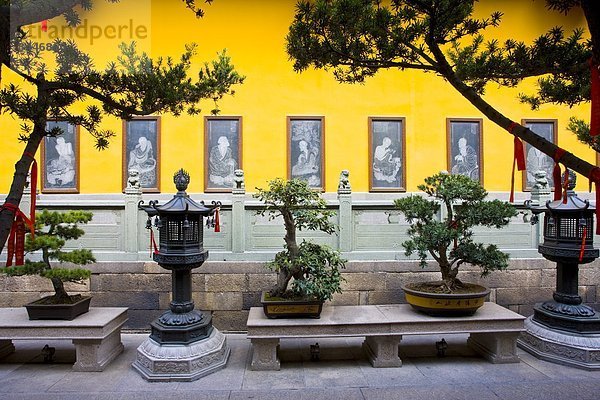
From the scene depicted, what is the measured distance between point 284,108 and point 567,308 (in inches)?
215

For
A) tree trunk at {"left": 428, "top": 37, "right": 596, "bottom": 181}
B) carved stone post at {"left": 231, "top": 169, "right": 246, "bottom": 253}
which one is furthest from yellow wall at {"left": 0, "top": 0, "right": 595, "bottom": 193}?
tree trunk at {"left": 428, "top": 37, "right": 596, "bottom": 181}

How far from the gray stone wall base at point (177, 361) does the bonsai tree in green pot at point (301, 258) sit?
831 millimetres

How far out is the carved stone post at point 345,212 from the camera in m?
5.90

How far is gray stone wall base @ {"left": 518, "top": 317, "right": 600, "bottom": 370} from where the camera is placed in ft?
15.2

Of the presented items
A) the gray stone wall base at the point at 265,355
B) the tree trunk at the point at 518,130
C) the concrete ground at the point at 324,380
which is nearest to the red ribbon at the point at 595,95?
the tree trunk at the point at 518,130

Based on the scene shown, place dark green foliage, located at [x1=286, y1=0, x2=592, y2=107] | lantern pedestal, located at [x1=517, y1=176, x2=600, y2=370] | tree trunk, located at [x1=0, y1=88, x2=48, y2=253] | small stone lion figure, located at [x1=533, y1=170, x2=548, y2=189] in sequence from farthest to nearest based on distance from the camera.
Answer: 1. small stone lion figure, located at [x1=533, y1=170, x2=548, y2=189]
2. lantern pedestal, located at [x1=517, y1=176, x2=600, y2=370]
3. dark green foliage, located at [x1=286, y1=0, x2=592, y2=107]
4. tree trunk, located at [x1=0, y1=88, x2=48, y2=253]

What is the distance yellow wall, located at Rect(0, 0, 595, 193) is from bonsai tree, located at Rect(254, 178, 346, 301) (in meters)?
2.74

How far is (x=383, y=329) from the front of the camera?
4.71m

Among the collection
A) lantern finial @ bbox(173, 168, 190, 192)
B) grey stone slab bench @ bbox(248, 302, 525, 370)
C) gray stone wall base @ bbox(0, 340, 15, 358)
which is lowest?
gray stone wall base @ bbox(0, 340, 15, 358)

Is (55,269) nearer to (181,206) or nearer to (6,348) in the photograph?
(6,348)

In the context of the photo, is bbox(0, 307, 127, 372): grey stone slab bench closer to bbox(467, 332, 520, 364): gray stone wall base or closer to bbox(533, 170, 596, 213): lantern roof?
bbox(467, 332, 520, 364): gray stone wall base

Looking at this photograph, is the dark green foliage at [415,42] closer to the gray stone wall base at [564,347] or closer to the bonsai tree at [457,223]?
the bonsai tree at [457,223]

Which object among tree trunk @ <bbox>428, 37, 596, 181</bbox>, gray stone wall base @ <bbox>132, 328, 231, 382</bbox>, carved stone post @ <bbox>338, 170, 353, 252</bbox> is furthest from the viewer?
carved stone post @ <bbox>338, 170, 353, 252</bbox>

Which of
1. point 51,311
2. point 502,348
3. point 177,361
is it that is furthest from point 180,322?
point 502,348
